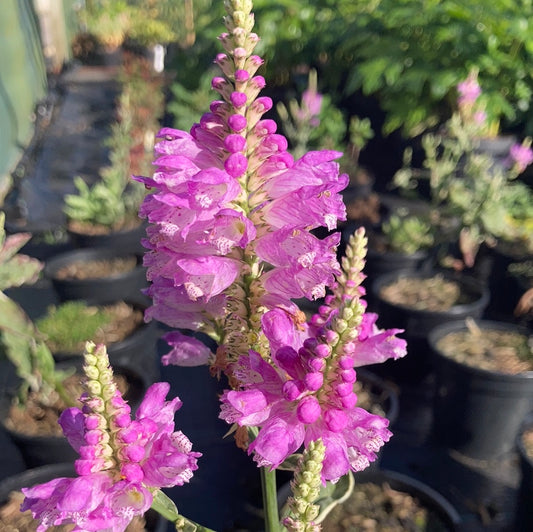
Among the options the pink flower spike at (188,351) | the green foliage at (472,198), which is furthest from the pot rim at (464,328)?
the pink flower spike at (188,351)

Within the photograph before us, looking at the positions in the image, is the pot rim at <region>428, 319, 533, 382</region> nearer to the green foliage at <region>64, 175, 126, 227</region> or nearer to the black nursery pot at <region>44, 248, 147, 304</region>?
the black nursery pot at <region>44, 248, 147, 304</region>

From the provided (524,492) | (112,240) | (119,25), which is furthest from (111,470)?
(119,25)

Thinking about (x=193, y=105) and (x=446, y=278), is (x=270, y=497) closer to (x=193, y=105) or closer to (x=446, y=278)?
(x=446, y=278)

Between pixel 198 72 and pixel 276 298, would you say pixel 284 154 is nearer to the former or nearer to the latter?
pixel 276 298

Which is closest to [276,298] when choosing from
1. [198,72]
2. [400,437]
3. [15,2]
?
[400,437]

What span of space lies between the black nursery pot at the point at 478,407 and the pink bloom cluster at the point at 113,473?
1.91 meters

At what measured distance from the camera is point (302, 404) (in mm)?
841

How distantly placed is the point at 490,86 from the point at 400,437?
2870mm

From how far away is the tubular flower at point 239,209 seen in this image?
2.80ft

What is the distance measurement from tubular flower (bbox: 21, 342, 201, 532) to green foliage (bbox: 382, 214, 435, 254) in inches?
114

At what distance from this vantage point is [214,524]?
236 centimetres

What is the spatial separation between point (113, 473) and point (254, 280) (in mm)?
365

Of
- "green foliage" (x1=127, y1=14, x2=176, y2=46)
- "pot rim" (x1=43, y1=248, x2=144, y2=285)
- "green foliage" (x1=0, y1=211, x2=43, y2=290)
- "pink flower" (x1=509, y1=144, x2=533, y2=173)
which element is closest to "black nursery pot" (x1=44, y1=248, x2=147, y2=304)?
"pot rim" (x1=43, y1=248, x2=144, y2=285)

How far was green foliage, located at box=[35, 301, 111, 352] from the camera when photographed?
9.22 ft
